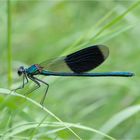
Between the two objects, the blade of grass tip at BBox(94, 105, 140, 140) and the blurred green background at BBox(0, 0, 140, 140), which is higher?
the blurred green background at BBox(0, 0, 140, 140)

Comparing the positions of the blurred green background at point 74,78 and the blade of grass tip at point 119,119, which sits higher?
the blurred green background at point 74,78

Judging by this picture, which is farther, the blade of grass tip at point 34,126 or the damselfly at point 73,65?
the damselfly at point 73,65

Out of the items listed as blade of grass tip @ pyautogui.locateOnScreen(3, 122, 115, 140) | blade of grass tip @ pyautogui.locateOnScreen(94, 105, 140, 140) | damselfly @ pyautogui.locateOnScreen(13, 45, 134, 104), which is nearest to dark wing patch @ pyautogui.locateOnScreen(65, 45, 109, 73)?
damselfly @ pyautogui.locateOnScreen(13, 45, 134, 104)

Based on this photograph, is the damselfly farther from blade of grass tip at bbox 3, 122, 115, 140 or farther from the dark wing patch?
blade of grass tip at bbox 3, 122, 115, 140

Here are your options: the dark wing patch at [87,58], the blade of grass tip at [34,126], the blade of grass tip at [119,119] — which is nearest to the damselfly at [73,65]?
the dark wing patch at [87,58]

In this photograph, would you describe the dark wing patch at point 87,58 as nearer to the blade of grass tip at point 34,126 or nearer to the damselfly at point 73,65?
the damselfly at point 73,65

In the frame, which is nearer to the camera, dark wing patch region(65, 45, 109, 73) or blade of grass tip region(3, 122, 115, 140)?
blade of grass tip region(3, 122, 115, 140)
